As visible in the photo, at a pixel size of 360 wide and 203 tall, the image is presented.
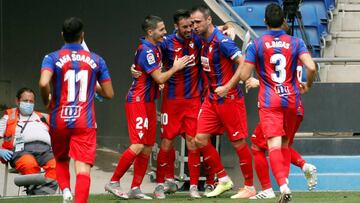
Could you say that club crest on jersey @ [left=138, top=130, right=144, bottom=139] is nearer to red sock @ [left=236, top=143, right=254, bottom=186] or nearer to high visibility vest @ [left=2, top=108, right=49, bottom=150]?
red sock @ [left=236, top=143, right=254, bottom=186]

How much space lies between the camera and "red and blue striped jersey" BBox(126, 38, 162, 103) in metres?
10.5

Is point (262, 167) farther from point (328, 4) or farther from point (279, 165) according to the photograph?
point (328, 4)

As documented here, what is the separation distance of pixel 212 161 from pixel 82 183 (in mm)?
2351

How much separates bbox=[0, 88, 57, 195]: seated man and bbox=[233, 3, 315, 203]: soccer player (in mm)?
3233

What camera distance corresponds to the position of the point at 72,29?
890cm

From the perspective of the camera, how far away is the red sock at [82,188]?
344 inches

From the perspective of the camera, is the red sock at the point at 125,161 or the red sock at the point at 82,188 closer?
the red sock at the point at 82,188

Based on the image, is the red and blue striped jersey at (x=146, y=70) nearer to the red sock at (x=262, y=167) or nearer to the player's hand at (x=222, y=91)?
the player's hand at (x=222, y=91)

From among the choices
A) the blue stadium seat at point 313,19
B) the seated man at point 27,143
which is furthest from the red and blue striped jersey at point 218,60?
the blue stadium seat at point 313,19

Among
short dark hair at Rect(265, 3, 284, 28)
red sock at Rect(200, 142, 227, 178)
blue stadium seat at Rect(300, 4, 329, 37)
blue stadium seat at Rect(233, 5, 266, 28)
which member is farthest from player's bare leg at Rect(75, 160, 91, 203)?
blue stadium seat at Rect(300, 4, 329, 37)

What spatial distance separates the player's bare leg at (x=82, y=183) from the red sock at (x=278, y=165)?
5.82 feet

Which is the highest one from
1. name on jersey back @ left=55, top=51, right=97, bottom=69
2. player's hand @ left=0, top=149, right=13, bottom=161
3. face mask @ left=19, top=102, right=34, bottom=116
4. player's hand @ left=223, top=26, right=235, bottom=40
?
player's hand @ left=223, top=26, right=235, bottom=40

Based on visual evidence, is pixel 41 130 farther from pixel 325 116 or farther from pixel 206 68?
pixel 325 116

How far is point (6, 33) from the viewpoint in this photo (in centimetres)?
1683
